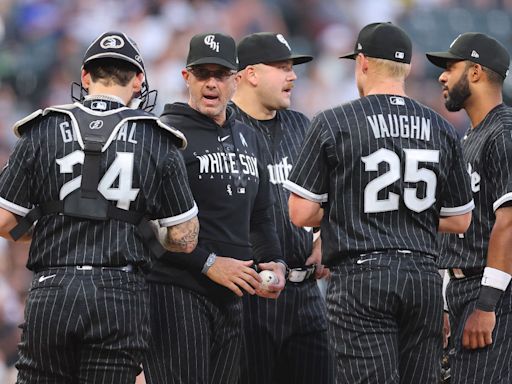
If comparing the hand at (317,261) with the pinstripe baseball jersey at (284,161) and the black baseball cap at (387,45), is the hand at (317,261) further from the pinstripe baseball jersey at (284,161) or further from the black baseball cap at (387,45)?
the black baseball cap at (387,45)

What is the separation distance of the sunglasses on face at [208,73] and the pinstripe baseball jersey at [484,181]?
1426 mm

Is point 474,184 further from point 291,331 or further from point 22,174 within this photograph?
point 22,174

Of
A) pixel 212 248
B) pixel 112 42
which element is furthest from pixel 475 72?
pixel 112 42

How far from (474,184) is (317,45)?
705 centimetres

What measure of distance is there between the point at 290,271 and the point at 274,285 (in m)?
0.60

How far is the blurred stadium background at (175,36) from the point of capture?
11.3m

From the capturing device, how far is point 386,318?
499cm

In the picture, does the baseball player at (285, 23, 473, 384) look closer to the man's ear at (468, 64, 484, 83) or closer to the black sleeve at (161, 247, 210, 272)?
the black sleeve at (161, 247, 210, 272)

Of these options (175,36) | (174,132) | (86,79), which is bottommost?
(174,132)

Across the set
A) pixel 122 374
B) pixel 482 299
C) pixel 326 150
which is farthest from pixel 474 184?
pixel 122 374

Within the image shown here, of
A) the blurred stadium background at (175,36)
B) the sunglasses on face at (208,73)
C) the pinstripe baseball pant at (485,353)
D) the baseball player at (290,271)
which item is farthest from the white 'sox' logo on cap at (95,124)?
the blurred stadium background at (175,36)

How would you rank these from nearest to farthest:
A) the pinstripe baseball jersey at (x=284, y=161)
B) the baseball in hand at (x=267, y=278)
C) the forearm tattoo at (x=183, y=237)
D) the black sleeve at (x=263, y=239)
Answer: the forearm tattoo at (x=183, y=237) → the baseball in hand at (x=267, y=278) → the black sleeve at (x=263, y=239) → the pinstripe baseball jersey at (x=284, y=161)

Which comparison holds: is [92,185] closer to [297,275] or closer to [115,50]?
[115,50]

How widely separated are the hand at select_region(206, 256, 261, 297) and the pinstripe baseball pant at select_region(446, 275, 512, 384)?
1202mm
